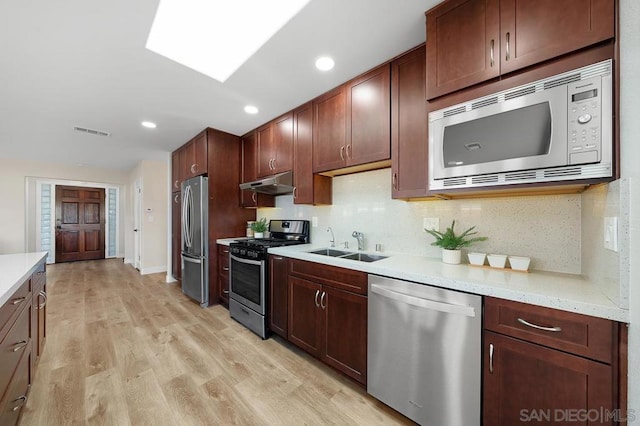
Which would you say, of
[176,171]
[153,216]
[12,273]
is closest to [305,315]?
[12,273]

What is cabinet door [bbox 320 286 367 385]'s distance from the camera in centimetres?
164

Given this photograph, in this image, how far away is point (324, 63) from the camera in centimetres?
192

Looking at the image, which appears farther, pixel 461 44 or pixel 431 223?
pixel 431 223

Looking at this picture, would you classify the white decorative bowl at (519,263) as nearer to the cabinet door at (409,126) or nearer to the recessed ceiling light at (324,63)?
the cabinet door at (409,126)

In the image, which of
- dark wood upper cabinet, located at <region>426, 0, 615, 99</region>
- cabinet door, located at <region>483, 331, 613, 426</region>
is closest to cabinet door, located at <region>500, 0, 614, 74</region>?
dark wood upper cabinet, located at <region>426, 0, 615, 99</region>

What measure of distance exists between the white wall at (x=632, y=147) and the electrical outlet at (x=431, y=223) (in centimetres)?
103

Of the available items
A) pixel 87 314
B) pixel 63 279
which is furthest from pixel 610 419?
pixel 63 279

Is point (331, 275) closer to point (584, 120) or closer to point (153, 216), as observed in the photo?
point (584, 120)

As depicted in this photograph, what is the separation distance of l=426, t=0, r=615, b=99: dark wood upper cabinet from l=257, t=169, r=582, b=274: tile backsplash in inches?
31.5

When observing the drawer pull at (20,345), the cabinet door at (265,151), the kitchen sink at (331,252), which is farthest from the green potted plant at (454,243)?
the drawer pull at (20,345)

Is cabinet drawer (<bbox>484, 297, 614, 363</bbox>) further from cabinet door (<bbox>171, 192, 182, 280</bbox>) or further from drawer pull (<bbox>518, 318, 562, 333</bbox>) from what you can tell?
cabinet door (<bbox>171, 192, 182, 280</bbox>)

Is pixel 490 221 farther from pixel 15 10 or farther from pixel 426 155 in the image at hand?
pixel 15 10

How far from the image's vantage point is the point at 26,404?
155 centimetres

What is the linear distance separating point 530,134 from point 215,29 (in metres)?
2.05
